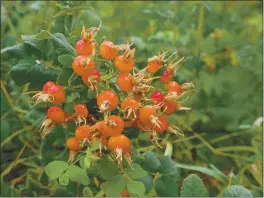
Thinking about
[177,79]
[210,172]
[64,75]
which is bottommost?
[210,172]

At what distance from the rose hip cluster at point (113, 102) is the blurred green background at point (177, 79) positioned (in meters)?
0.07

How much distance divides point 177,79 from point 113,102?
0.25 meters

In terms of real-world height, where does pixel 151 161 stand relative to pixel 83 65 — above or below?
below

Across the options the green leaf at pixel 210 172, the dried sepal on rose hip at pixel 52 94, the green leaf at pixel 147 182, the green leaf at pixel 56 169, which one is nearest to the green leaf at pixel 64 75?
the dried sepal on rose hip at pixel 52 94

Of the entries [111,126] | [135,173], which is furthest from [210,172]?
[111,126]

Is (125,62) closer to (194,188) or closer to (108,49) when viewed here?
(108,49)

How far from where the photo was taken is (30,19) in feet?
4.08

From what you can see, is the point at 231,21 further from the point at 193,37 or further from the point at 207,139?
the point at 207,139

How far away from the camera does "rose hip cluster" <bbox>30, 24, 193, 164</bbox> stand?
2.10ft

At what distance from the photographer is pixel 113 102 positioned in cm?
65

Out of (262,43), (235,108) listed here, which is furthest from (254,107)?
(262,43)

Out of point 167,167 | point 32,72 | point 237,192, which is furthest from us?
point 167,167

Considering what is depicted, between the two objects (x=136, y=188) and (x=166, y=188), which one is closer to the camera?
(x=136, y=188)

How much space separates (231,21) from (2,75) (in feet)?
2.28
